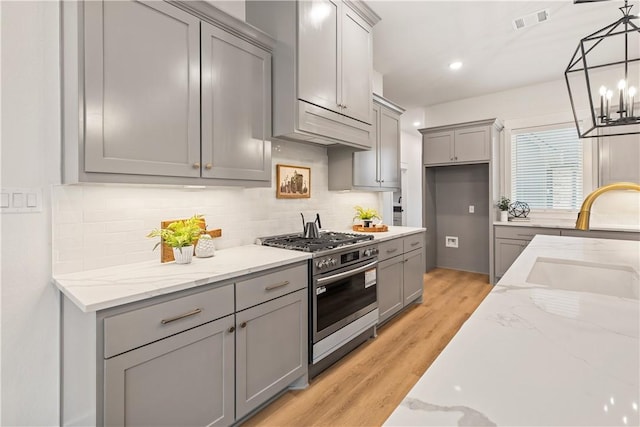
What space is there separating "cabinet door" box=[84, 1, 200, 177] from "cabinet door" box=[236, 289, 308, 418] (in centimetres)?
92

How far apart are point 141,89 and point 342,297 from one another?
1.86 metres

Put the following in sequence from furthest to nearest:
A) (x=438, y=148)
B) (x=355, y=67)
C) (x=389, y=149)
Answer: (x=438, y=148) → (x=389, y=149) → (x=355, y=67)

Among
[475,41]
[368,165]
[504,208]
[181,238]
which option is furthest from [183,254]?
[504,208]

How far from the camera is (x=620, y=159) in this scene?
408 cm

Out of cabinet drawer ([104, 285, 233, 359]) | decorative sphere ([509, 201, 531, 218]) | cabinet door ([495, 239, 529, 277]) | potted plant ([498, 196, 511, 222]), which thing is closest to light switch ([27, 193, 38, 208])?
cabinet drawer ([104, 285, 233, 359])

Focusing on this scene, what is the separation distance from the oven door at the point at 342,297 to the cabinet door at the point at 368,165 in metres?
0.94

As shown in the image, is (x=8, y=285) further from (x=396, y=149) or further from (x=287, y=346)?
(x=396, y=149)

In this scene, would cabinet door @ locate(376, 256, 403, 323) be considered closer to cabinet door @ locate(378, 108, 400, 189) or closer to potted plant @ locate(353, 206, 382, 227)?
potted plant @ locate(353, 206, 382, 227)

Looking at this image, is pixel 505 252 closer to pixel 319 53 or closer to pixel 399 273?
pixel 399 273

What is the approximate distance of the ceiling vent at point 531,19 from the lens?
303 centimetres

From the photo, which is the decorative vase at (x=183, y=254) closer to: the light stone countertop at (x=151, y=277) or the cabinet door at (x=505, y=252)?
the light stone countertop at (x=151, y=277)

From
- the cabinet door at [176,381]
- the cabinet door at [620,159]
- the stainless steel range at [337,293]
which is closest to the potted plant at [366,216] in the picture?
the stainless steel range at [337,293]

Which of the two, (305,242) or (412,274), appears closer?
(305,242)

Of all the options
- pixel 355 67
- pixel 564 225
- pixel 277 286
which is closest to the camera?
pixel 277 286
